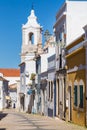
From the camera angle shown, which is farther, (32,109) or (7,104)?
(7,104)

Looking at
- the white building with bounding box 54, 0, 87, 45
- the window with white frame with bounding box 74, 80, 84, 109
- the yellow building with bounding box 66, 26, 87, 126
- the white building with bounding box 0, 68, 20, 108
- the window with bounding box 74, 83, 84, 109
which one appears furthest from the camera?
the white building with bounding box 0, 68, 20, 108

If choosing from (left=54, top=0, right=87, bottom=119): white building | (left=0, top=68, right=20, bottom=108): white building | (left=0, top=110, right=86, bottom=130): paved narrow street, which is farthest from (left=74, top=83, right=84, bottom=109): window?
(left=0, top=68, right=20, bottom=108): white building

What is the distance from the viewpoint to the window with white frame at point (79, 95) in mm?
21927

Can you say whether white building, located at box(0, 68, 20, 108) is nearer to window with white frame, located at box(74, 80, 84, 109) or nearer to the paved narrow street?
the paved narrow street

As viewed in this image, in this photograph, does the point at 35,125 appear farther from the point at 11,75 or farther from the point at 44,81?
the point at 11,75

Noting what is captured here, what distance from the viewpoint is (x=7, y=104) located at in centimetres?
8631

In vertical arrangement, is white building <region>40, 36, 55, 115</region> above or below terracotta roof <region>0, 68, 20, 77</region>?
below

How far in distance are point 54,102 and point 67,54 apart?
7.51m

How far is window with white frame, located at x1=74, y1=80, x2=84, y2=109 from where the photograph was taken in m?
21.9

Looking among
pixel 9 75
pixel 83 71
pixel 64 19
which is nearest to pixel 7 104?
pixel 9 75

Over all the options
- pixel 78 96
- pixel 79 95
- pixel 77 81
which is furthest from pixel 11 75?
pixel 79 95

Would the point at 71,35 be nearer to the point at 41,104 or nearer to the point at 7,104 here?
the point at 41,104

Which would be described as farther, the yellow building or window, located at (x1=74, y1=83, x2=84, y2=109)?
window, located at (x1=74, y1=83, x2=84, y2=109)

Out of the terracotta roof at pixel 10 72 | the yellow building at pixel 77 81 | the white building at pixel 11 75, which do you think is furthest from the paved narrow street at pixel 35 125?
the terracotta roof at pixel 10 72
